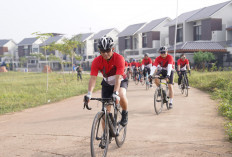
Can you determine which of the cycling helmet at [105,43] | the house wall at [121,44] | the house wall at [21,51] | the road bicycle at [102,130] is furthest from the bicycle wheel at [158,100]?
the house wall at [21,51]

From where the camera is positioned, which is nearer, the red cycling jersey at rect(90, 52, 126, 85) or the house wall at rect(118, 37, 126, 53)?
the red cycling jersey at rect(90, 52, 126, 85)

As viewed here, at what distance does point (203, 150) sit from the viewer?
15.4 ft

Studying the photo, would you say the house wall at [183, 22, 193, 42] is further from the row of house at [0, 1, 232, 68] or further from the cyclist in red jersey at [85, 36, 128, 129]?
the cyclist in red jersey at [85, 36, 128, 129]

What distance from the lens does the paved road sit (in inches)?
188

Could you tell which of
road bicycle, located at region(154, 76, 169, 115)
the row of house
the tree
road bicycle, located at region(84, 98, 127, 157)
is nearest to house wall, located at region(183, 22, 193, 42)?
the row of house

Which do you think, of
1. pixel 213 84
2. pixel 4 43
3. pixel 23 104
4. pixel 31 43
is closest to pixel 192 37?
pixel 213 84

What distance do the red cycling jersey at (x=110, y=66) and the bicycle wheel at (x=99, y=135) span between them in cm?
86

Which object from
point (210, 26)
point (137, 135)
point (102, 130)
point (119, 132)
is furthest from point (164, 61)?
point (210, 26)

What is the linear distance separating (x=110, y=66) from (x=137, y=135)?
A: 1.87m

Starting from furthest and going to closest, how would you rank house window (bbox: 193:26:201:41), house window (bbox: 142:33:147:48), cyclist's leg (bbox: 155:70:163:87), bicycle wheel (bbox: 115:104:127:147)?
house window (bbox: 142:33:147:48) < house window (bbox: 193:26:201:41) < cyclist's leg (bbox: 155:70:163:87) < bicycle wheel (bbox: 115:104:127:147)

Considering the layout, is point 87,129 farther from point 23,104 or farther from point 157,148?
point 23,104

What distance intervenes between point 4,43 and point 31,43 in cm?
1018

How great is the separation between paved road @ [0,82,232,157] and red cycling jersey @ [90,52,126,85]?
59 cm

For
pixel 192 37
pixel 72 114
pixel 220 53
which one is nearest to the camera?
pixel 72 114
